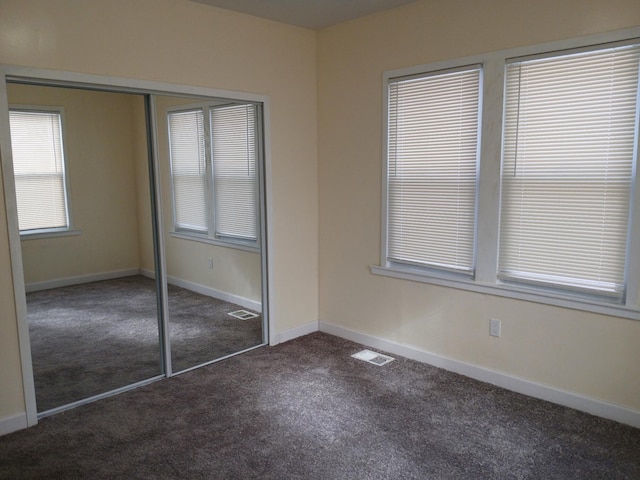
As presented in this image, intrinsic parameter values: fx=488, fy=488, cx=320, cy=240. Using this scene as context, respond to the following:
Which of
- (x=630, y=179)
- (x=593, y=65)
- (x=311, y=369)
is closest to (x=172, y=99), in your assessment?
(x=311, y=369)

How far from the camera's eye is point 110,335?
11.2 ft

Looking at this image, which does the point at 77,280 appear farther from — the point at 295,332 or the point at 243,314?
Answer: the point at 295,332

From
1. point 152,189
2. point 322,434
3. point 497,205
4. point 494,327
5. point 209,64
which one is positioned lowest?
point 322,434

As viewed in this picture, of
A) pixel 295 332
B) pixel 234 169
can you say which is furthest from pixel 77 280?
pixel 295 332

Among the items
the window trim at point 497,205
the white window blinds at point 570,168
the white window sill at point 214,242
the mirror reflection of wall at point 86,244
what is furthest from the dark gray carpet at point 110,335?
the white window blinds at point 570,168

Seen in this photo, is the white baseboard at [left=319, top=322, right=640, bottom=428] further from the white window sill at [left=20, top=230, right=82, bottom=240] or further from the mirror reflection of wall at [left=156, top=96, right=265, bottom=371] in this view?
the white window sill at [left=20, top=230, right=82, bottom=240]

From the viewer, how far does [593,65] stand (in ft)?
8.95

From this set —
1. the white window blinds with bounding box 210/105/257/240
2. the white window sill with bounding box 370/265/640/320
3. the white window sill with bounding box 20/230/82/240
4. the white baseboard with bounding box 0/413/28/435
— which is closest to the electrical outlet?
the white window sill with bounding box 370/265/640/320

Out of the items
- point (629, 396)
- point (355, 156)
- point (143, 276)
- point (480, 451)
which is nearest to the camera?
point (480, 451)

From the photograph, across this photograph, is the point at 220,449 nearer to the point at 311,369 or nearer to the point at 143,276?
the point at 311,369

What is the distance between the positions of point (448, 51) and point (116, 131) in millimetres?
2291

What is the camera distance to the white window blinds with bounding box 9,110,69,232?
9.14 ft

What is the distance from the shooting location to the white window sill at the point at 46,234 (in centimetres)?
288

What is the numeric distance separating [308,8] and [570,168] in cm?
211
